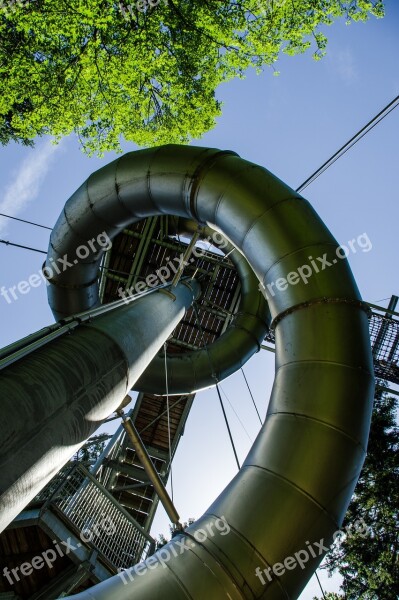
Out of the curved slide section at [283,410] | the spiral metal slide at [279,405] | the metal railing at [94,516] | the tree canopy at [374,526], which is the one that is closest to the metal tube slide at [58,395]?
the spiral metal slide at [279,405]

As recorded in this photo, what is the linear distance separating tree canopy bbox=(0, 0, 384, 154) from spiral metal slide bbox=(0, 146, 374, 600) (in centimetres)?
639

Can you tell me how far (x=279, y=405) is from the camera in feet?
10.4

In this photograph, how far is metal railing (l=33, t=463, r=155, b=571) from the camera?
23.4ft

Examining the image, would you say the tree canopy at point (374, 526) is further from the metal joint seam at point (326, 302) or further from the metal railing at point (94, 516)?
the metal joint seam at point (326, 302)

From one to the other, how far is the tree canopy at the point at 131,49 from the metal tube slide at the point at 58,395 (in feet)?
26.9

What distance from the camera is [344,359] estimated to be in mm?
3088

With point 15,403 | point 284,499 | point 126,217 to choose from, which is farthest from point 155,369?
point 15,403

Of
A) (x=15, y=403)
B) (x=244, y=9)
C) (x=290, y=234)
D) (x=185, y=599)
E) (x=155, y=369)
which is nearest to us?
(x=15, y=403)

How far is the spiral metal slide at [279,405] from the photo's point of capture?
241 cm

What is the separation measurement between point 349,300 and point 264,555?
210cm

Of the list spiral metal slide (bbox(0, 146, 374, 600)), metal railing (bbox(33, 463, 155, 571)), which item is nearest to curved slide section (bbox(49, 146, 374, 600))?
spiral metal slide (bbox(0, 146, 374, 600))

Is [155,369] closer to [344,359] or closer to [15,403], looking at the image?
[344,359]

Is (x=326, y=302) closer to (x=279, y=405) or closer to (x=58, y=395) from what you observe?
(x=279, y=405)

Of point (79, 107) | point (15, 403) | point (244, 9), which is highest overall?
point (244, 9)
